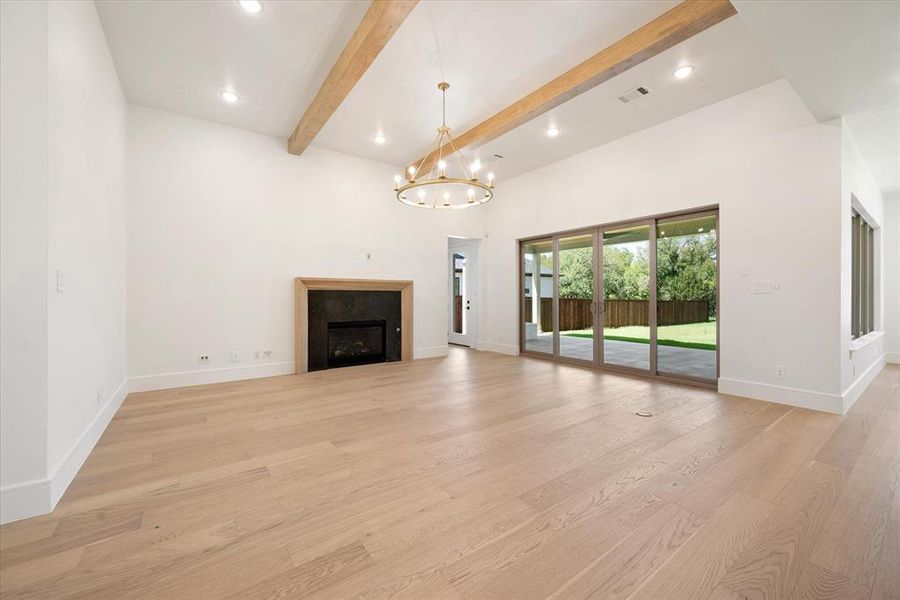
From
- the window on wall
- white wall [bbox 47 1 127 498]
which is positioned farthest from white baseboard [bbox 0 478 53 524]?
the window on wall

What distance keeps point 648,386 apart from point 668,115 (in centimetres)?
347

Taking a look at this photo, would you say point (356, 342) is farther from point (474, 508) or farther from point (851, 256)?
point (851, 256)

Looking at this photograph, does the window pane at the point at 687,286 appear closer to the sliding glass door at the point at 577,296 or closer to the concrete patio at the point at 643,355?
the concrete patio at the point at 643,355

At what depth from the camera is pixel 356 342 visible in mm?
5938

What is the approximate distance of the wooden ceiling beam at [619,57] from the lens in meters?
2.70

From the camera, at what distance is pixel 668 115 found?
452 centimetres

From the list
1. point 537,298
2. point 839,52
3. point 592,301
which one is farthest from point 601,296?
point 839,52

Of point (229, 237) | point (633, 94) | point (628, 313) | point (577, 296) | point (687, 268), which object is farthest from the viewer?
point (577, 296)

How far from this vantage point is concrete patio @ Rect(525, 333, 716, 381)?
192 inches

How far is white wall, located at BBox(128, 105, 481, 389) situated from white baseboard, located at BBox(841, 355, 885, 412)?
5.90m

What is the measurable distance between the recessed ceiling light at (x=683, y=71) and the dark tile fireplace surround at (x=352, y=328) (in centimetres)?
483

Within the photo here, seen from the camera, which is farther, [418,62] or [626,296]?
[626,296]

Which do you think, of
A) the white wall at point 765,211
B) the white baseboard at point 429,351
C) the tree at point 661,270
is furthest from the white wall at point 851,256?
the white baseboard at point 429,351

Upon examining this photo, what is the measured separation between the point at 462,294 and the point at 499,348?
194 centimetres
